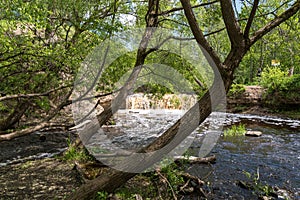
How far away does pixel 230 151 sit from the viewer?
7.27m

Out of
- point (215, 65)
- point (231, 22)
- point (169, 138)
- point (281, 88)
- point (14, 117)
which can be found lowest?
point (14, 117)

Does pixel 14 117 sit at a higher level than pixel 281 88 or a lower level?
lower

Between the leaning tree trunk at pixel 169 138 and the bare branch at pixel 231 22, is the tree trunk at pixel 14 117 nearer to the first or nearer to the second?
the leaning tree trunk at pixel 169 138

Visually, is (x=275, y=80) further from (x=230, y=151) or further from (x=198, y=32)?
(x=198, y=32)

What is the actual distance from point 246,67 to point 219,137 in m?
21.5

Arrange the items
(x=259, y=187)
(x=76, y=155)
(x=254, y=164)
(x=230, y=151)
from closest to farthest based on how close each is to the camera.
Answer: (x=259, y=187) < (x=76, y=155) < (x=254, y=164) < (x=230, y=151)

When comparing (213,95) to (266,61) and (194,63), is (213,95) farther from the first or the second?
(266,61)

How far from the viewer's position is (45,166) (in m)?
5.14

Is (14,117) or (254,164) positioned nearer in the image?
(254,164)

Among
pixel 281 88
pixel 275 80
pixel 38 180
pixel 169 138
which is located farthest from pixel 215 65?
pixel 275 80

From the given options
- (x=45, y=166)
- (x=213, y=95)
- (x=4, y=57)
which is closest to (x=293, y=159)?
(x=213, y=95)

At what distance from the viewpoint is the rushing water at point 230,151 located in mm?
5078

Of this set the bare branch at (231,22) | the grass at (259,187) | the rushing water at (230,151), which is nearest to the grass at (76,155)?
the rushing water at (230,151)

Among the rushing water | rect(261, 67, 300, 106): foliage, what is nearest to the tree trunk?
the rushing water
